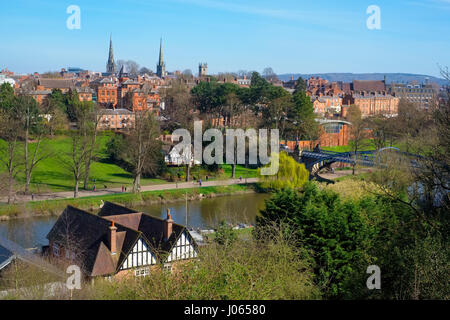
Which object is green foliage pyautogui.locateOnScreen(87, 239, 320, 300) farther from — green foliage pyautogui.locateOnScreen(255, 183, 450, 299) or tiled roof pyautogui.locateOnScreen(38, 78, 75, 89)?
tiled roof pyautogui.locateOnScreen(38, 78, 75, 89)

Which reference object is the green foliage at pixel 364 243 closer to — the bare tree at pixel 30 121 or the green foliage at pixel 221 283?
the green foliage at pixel 221 283

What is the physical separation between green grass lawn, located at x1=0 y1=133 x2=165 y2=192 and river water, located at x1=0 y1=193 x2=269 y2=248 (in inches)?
170

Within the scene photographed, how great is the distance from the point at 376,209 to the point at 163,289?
880cm

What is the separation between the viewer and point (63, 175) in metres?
27.9

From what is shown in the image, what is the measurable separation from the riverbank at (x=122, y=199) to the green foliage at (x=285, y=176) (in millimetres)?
937

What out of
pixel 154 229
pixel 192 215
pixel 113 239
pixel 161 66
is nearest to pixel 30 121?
pixel 192 215

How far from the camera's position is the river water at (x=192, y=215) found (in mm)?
18203

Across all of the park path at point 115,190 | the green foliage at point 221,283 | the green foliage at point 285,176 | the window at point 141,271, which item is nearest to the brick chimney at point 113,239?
the window at point 141,271

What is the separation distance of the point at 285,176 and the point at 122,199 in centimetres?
941

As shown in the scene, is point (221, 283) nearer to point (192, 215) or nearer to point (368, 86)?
point (192, 215)

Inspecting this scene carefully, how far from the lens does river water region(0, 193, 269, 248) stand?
18203mm

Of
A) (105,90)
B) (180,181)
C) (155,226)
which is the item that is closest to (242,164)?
(180,181)

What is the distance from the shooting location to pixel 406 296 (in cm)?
829

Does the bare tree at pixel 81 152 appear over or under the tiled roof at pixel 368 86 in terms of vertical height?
under
